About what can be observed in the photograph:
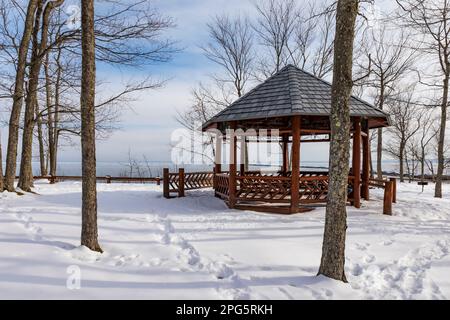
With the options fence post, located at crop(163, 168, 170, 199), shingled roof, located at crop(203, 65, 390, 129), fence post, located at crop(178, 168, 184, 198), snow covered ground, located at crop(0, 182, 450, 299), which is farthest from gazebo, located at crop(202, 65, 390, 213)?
fence post, located at crop(163, 168, 170, 199)

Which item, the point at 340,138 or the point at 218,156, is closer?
the point at 340,138

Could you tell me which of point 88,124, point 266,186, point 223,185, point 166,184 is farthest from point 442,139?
point 88,124

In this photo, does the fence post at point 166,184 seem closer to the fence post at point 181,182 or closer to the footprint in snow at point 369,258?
the fence post at point 181,182

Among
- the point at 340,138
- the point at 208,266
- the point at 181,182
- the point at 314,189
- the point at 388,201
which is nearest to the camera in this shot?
the point at 340,138

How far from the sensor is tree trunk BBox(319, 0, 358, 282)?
3.79 m

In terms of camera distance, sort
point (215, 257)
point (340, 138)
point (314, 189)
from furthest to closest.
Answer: point (314, 189)
point (215, 257)
point (340, 138)

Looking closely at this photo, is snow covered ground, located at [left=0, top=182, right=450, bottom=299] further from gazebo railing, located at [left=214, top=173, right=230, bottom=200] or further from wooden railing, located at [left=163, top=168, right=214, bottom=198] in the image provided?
wooden railing, located at [left=163, top=168, right=214, bottom=198]

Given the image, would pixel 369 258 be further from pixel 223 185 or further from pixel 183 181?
pixel 183 181

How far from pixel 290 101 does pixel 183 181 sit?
5.75 meters

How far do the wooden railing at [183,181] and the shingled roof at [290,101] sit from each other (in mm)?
3324

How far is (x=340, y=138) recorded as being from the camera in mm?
3812

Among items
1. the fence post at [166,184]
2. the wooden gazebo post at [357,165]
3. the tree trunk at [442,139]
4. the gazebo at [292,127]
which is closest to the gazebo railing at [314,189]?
the gazebo at [292,127]
